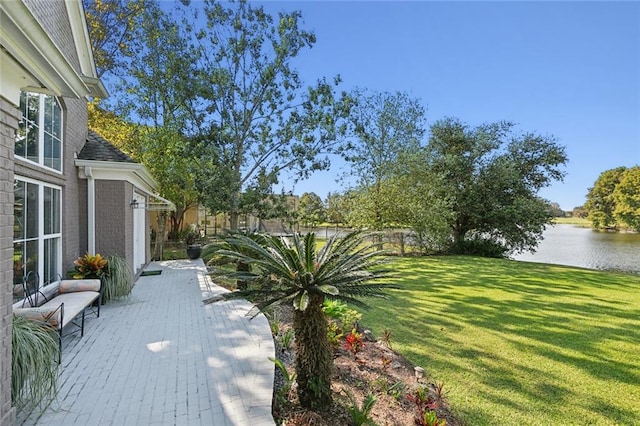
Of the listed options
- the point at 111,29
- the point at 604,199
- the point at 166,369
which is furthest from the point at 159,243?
the point at 604,199

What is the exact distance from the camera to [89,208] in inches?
328

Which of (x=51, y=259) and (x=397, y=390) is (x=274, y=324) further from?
(x=51, y=259)

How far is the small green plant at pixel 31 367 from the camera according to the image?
305 centimetres

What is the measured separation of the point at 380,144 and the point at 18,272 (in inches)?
704

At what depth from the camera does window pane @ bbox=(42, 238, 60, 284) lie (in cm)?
634

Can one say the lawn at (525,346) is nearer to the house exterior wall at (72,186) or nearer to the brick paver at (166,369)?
the brick paver at (166,369)

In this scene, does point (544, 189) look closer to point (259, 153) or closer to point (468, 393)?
point (259, 153)

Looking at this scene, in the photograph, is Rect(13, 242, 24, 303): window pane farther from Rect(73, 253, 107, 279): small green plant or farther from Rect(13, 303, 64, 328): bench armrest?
Rect(73, 253, 107, 279): small green plant

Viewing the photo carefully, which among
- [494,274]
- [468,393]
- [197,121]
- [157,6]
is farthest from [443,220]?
[157,6]

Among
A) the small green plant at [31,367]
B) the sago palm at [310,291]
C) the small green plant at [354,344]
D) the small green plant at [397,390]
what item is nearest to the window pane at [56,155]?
the small green plant at [31,367]

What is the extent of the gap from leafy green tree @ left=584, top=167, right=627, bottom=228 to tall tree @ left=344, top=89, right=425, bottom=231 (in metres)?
30.9

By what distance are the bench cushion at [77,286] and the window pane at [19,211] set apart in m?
1.40

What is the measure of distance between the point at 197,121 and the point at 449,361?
13.7 m

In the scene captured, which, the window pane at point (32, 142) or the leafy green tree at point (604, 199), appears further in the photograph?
the leafy green tree at point (604, 199)
